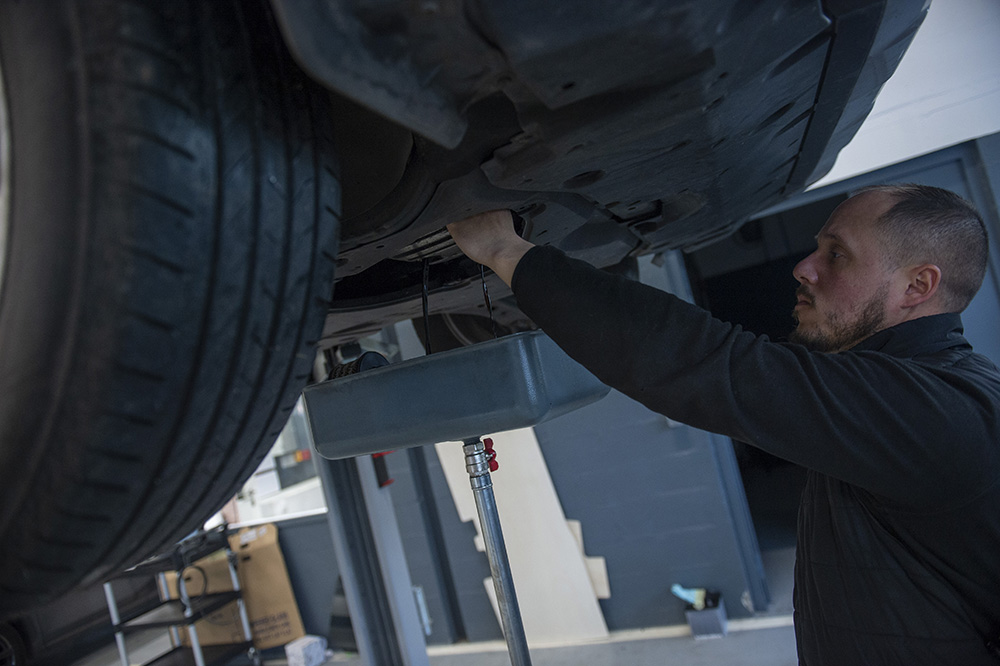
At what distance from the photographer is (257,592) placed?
3105 millimetres

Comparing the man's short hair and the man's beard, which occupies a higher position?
the man's short hair

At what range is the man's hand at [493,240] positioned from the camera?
0.72 metres

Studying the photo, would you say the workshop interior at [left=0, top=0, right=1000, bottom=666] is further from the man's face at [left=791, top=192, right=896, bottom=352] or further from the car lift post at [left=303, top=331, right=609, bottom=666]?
the man's face at [left=791, top=192, right=896, bottom=352]

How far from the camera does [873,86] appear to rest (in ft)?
2.54

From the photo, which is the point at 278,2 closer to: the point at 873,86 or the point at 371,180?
the point at 371,180

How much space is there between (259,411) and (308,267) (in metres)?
0.12

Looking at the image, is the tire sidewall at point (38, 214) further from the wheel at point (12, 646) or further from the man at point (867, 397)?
the wheel at point (12, 646)

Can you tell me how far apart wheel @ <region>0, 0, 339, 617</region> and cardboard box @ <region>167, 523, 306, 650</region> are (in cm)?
294

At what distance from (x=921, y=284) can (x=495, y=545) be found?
765mm

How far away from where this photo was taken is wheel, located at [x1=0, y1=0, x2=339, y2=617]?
0.35m

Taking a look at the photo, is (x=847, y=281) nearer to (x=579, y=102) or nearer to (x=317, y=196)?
(x=579, y=102)

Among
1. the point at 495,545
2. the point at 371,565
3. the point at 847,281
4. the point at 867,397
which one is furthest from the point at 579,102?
the point at 371,565

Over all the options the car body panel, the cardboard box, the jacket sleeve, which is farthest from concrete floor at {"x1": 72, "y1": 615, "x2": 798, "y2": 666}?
the car body panel

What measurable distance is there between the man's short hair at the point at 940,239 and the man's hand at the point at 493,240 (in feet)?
1.84
